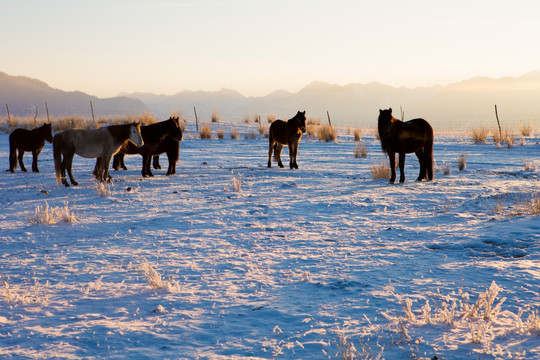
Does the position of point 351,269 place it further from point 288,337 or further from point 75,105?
point 75,105

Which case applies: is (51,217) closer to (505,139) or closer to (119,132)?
(119,132)

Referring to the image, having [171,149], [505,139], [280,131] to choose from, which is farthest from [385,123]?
[505,139]

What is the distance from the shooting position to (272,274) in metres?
4.30

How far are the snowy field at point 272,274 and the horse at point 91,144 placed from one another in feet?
2.00

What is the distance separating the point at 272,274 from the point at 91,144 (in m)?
6.64

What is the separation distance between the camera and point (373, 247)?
514 cm

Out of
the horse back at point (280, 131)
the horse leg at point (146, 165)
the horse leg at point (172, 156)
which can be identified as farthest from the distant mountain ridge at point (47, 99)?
the horse leg at point (146, 165)

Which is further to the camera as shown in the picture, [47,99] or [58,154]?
[47,99]

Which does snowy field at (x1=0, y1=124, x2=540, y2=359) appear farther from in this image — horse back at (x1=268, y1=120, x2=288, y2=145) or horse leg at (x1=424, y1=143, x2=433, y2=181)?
horse back at (x1=268, y1=120, x2=288, y2=145)

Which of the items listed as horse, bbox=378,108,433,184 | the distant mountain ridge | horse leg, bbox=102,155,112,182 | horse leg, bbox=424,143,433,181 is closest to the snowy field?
horse leg, bbox=102,155,112,182

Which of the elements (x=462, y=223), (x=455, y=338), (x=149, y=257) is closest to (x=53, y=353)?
(x=149, y=257)

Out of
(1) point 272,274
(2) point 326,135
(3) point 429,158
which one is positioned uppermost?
(2) point 326,135

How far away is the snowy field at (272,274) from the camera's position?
9.70 feet

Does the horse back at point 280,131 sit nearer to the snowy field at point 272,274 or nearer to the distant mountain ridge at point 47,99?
the snowy field at point 272,274
